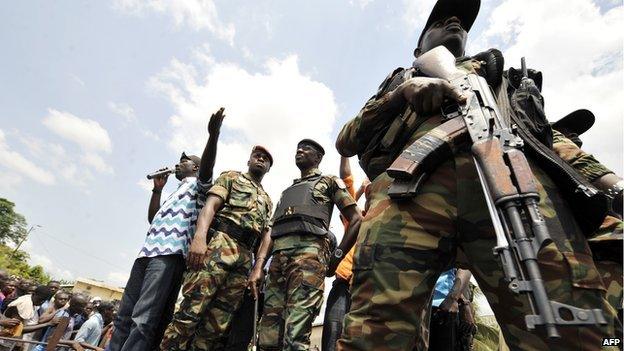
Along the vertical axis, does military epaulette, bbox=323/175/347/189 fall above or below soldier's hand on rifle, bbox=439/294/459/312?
above

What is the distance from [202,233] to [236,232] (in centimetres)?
40

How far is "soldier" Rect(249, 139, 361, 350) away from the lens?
10.7 feet

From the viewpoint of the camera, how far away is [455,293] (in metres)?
3.12

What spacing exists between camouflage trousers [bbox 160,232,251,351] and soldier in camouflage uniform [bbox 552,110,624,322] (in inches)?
113

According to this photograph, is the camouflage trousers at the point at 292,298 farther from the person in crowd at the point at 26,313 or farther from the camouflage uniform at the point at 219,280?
the person in crowd at the point at 26,313

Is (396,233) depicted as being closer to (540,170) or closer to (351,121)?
(540,170)

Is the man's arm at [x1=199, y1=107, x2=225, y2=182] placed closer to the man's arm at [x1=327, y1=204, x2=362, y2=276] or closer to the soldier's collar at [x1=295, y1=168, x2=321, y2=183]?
the soldier's collar at [x1=295, y1=168, x2=321, y2=183]

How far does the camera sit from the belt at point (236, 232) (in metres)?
3.83

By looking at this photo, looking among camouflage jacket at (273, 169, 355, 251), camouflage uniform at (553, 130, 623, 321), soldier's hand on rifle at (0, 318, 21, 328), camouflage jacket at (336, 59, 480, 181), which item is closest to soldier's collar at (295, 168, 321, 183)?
camouflage jacket at (273, 169, 355, 251)

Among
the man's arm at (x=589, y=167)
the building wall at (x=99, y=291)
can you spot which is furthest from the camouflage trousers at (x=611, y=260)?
the building wall at (x=99, y=291)

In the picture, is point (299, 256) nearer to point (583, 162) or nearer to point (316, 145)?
point (316, 145)

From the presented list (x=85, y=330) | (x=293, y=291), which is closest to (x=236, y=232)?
(x=293, y=291)

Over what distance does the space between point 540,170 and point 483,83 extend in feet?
1.69

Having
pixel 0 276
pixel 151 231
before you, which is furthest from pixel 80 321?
pixel 151 231
